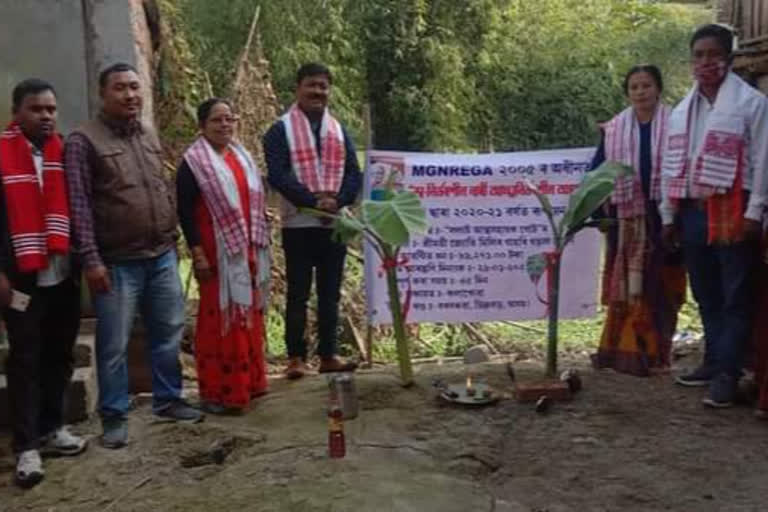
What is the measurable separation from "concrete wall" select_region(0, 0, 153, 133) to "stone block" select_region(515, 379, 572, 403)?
3023 mm

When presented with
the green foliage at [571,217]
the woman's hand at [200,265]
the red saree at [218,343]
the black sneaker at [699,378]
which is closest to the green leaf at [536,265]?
the green foliage at [571,217]

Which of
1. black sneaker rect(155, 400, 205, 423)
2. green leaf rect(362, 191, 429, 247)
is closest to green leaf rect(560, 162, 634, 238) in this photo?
green leaf rect(362, 191, 429, 247)

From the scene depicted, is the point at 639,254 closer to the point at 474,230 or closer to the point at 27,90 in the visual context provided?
the point at 474,230

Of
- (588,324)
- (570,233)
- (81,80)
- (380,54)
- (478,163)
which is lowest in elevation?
(588,324)

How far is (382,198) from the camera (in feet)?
18.2

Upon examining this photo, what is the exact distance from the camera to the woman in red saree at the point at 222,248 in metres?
4.93

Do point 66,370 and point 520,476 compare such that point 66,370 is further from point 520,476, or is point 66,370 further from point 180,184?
point 520,476

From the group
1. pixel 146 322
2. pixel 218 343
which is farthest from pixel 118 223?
pixel 218 343

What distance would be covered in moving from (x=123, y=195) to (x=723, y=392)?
3197 millimetres

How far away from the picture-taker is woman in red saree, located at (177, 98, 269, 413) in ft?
16.2

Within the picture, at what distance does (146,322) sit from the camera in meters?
4.77

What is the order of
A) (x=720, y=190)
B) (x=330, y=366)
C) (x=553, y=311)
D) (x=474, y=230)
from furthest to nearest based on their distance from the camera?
1. (x=474, y=230)
2. (x=330, y=366)
3. (x=553, y=311)
4. (x=720, y=190)

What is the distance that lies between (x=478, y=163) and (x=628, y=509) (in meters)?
2.64

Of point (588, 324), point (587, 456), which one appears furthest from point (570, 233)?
point (588, 324)
